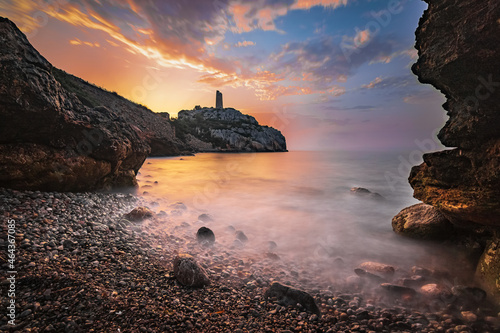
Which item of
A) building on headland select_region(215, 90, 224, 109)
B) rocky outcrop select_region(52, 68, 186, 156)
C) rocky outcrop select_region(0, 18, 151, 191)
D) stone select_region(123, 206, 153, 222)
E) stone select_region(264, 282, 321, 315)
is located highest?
building on headland select_region(215, 90, 224, 109)

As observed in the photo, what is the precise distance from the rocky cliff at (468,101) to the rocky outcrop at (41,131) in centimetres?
1124

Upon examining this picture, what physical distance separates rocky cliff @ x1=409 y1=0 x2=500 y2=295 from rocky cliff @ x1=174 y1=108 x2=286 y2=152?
73819mm

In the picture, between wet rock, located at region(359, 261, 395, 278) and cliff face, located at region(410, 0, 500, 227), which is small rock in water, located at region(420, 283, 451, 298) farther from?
cliff face, located at region(410, 0, 500, 227)

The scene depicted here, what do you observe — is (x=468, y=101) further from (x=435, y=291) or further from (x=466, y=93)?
(x=435, y=291)

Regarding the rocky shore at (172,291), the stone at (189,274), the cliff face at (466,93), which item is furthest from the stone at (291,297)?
the cliff face at (466,93)

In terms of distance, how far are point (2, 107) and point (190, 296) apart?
743cm

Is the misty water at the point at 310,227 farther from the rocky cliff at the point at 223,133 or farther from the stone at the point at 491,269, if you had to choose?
the rocky cliff at the point at 223,133

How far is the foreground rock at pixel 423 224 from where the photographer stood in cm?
677

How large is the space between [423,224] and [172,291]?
846cm

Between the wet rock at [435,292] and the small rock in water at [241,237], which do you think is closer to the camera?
the wet rock at [435,292]

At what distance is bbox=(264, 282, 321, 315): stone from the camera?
3764mm

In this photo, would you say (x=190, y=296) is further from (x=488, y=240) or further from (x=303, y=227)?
(x=488, y=240)

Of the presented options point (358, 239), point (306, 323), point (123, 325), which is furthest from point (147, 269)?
point (358, 239)

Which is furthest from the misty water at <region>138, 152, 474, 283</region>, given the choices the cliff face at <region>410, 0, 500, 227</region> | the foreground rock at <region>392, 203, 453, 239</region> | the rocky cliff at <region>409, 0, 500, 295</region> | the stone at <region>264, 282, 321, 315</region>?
the cliff face at <region>410, 0, 500, 227</region>
